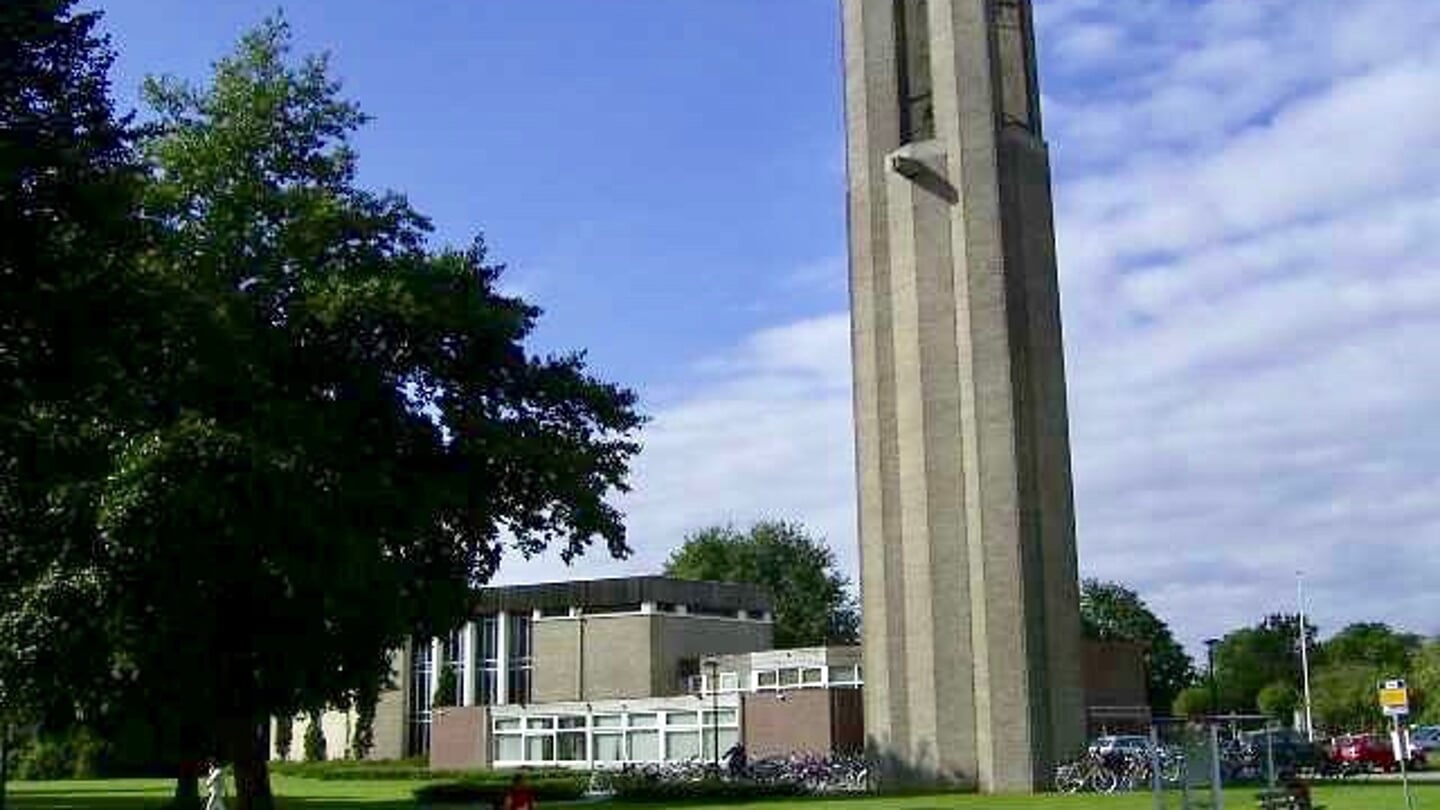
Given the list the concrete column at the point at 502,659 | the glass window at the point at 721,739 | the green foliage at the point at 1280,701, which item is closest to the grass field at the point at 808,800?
the concrete column at the point at 502,659

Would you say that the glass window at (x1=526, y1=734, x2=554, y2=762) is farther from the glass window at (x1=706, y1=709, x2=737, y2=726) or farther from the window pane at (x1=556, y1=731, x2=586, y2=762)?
the glass window at (x1=706, y1=709, x2=737, y2=726)

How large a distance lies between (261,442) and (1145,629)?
105576mm

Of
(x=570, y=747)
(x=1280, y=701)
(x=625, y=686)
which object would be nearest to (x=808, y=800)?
(x=570, y=747)

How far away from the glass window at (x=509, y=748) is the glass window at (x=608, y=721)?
5.07 metres

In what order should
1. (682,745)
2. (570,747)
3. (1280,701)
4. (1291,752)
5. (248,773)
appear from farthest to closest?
(1280,701) < (570,747) < (682,745) < (1291,752) < (248,773)

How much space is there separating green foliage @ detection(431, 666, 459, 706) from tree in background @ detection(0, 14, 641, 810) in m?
47.0

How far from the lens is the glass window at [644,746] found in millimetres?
69312

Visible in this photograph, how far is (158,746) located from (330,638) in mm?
7358

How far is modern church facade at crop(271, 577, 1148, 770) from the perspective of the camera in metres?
64.4

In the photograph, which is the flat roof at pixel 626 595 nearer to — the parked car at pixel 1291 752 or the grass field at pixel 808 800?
the grass field at pixel 808 800

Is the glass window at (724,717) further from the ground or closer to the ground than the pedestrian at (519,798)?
further from the ground

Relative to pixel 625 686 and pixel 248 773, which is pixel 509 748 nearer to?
pixel 625 686

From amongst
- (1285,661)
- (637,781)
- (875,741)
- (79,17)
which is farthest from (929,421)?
(1285,661)

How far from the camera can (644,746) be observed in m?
69.9
